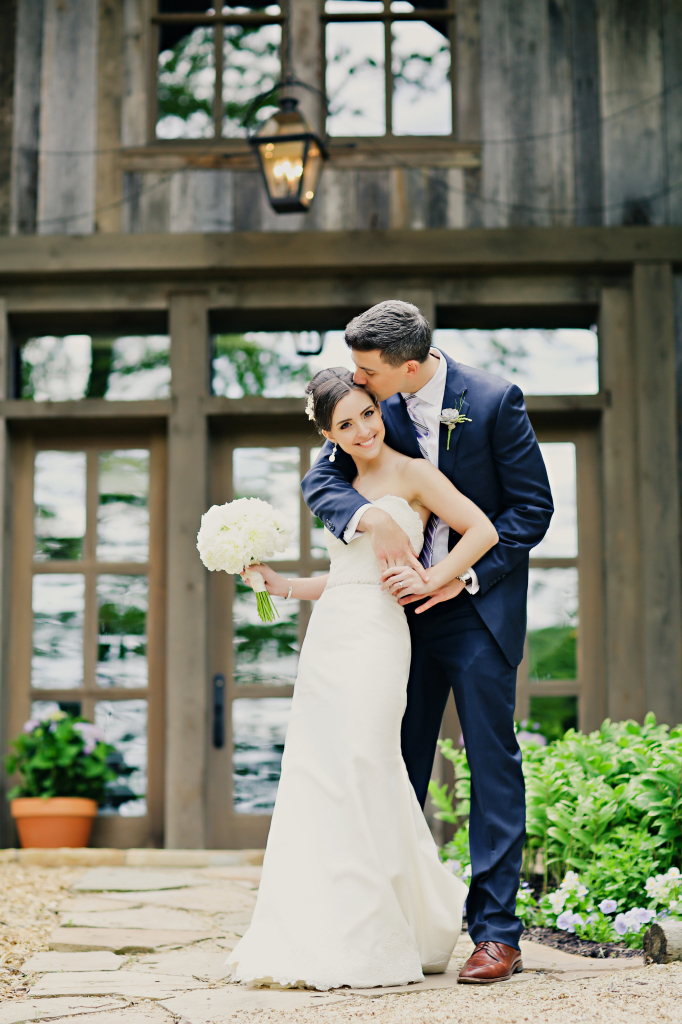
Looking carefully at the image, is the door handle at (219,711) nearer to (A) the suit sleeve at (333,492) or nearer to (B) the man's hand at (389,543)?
(A) the suit sleeve at (333,492)

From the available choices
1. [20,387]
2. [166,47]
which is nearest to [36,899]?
[20,387]

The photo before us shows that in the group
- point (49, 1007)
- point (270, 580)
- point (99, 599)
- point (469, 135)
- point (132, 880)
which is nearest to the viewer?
point (49, 1007)

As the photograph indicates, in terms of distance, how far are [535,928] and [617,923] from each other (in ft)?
1.39

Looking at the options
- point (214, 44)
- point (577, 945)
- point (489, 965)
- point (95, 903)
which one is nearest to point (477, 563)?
point (489, 965)

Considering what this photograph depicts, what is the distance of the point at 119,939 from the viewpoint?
10.5ft

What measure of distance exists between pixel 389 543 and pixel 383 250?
303 cm

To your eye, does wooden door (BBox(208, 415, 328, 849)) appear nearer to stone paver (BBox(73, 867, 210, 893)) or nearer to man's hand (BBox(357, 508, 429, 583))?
stone paver (BBox(73, 867, 210, 893))

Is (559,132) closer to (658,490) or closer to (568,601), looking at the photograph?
(658,490)

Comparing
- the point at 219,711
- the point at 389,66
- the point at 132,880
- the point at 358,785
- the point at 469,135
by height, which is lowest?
the point at 132,880

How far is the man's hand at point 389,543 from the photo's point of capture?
274 cm

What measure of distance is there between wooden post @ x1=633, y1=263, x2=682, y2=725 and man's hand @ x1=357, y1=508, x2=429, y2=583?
9.20 ft

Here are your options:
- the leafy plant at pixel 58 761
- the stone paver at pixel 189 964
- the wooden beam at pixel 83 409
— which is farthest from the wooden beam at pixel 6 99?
the stone paver at pixel 189 964

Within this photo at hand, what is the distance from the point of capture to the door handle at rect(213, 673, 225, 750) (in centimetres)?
542

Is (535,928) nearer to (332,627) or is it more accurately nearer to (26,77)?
(332,627)
